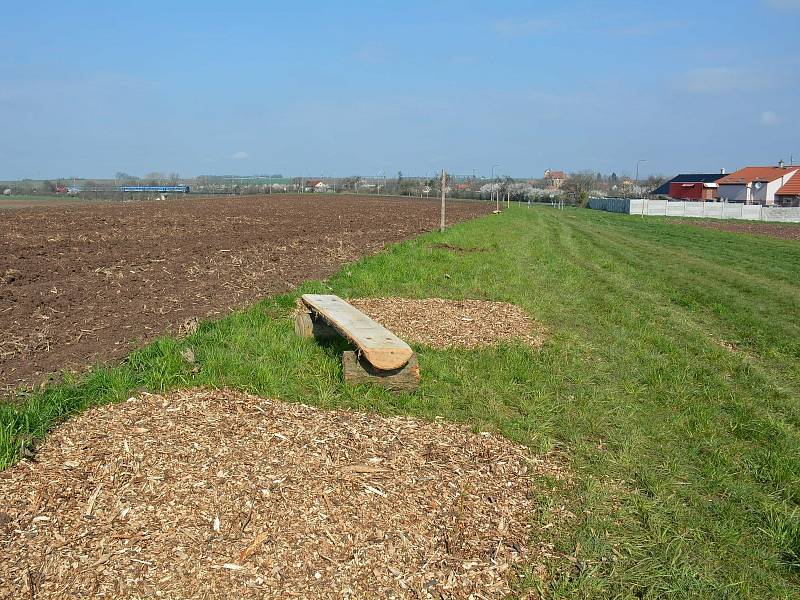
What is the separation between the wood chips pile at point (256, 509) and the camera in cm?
347

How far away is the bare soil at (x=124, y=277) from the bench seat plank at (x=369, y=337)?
Answer: 2.19 metres

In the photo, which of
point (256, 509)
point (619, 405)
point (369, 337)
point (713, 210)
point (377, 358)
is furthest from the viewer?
point (713, 210)

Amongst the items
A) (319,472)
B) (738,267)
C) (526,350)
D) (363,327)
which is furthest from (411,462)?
(738,267)

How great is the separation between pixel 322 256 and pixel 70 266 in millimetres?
6282

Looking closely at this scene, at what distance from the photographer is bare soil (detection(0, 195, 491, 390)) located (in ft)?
25.6

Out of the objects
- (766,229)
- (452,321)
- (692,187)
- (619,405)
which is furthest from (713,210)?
(619,405)

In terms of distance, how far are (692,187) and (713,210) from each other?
43013 mm

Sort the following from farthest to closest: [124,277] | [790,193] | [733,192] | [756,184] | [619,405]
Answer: [733,192] < [756,184] < [790,193] < [124,277] < [619,405]

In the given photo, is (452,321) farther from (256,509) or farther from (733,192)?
(733,192)

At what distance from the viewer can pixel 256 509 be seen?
13.1ft

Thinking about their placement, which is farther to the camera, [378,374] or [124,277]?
[124,277]

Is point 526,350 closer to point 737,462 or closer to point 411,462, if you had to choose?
point 737,462

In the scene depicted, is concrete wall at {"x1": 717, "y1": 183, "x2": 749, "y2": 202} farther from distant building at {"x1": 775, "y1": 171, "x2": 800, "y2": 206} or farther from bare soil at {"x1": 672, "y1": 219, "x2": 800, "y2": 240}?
bare soil at {"x1": 672, "y1": 219, "x2": 800, "y2": 240}

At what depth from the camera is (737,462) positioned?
5215mm
